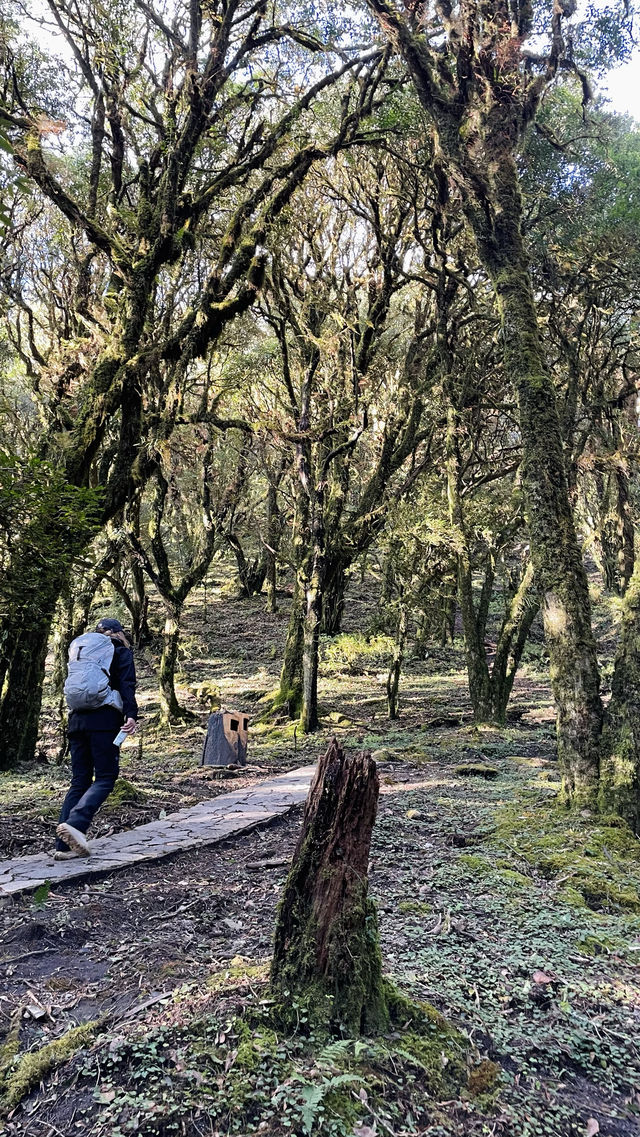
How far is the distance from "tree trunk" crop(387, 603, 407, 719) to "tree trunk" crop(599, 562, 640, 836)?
288 inches

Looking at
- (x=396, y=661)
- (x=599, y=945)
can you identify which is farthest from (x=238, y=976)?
(x=396, y=661)

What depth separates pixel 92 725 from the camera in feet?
17.9

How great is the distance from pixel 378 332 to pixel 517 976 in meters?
13.2

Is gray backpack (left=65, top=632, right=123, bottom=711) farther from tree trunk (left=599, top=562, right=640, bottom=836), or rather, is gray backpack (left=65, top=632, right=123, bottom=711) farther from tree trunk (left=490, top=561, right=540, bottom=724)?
tree trunk (left=490, top=561, right=540, bottom=724)

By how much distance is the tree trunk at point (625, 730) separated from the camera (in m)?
5.59

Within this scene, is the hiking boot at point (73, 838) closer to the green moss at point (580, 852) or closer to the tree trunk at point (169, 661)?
the green moss at point (580, 852)

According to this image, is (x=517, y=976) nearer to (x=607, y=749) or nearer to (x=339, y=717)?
(x=607, y=749)

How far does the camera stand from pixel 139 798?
745cm

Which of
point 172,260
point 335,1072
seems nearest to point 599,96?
point 172,260

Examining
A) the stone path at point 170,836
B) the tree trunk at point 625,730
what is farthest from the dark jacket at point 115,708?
the tree trunk at point 625,730

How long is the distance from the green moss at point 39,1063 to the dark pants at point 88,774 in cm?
249

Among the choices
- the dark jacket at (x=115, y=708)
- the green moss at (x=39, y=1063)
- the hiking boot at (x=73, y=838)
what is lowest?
the green moss at (x=39, y=1063)

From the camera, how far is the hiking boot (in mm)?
5137

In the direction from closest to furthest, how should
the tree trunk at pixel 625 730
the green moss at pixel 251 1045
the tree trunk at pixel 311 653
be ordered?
1. the green moss at pixel 251 1045
2. the tree trunk at pixel 625 730
3. the tree trunk at pixel 311 653
